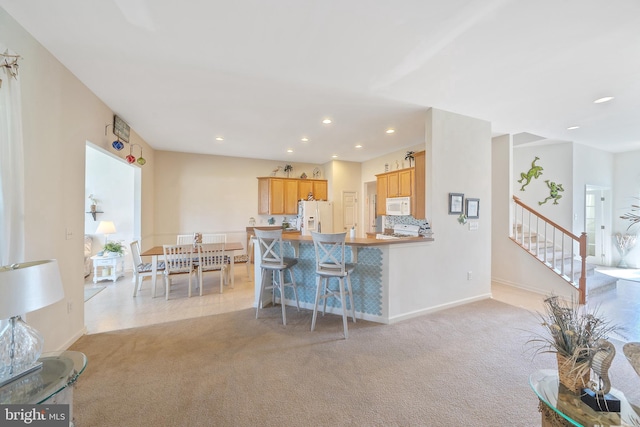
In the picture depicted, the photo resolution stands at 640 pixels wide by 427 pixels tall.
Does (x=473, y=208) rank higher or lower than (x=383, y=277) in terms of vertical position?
higher

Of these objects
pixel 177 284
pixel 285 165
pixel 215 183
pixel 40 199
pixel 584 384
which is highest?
pixel 285 165

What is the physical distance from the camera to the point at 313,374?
212cm

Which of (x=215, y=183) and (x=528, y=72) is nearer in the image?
(x=528, y=72)

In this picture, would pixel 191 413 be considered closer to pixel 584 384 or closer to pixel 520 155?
pixel 584 384

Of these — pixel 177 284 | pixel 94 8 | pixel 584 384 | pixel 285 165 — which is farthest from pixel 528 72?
pixel 177 284

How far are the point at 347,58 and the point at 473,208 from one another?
289 cm

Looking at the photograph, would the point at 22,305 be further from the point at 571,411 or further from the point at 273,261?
the point at 571,411

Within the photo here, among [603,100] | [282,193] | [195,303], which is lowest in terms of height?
[195,303]

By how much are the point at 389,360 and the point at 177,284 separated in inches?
167

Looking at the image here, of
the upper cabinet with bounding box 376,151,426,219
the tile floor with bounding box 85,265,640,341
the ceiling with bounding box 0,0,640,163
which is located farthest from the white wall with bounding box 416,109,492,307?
the tile floor with bounding box 85,265,640,341

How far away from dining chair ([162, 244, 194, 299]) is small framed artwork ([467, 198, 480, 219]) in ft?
14.3

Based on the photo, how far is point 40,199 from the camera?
2.19 meters

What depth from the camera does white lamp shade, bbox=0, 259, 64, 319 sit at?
118 cm

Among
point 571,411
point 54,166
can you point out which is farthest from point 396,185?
point 54,166
